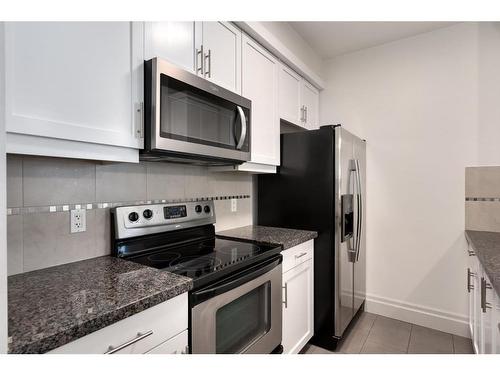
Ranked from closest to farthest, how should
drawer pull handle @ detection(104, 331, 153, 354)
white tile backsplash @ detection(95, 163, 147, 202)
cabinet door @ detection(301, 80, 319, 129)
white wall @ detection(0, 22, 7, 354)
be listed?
white wall @ detection(0, 22, 7, 354)
drawer pull handle @ detection(104, 331, 153, 354)
white tile backsplash @ detection(95, 163, 147, 202)
cabinet door @ detection(301, 80, 319, 129)

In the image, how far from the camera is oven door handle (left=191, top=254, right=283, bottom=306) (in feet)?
3.45

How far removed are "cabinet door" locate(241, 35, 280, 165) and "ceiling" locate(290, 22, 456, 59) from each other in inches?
22.1

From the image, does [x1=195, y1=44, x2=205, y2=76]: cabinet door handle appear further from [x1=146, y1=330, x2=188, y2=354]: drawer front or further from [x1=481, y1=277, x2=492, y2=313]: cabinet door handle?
[x1=481, y1=277, x2=492, y2=313]: cabinet door handle

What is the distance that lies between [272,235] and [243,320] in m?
0.67

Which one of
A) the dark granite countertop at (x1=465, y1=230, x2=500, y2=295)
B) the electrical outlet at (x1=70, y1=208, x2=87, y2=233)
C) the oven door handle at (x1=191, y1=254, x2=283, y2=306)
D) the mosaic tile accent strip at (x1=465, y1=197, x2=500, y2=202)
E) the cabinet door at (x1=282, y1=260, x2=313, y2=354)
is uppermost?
the mosaic tile accent strip at (x1=465, y1=197, x2=500, y2=202)

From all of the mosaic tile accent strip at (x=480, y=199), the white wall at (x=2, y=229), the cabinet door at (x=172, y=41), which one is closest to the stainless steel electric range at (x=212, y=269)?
the white wall at (x=2, y=229)

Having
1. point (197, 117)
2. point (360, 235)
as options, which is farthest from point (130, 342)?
point (360, 235)

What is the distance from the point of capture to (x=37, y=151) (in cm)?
89

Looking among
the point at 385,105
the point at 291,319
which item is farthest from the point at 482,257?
the point at 385,105

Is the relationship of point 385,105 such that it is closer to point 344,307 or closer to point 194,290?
point 344,307

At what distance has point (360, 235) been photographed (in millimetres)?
2281

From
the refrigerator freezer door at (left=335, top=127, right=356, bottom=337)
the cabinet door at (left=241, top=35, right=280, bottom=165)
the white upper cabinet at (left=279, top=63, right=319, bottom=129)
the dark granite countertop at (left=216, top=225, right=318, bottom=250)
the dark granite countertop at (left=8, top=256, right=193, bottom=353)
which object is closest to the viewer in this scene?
the dark granite countertop at (left=8, top=256, right=193, bottom=353)

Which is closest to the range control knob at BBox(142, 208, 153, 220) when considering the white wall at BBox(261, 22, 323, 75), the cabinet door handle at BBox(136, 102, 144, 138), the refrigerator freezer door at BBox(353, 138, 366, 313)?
the cabinet door handle at BBox(136, 102, 144, 138)
